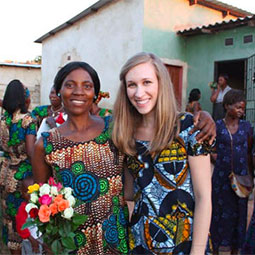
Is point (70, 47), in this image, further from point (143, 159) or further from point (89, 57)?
point (143, 159)

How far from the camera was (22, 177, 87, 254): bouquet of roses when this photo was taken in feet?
6.02

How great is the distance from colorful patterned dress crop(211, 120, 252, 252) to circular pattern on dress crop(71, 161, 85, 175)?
2708mm

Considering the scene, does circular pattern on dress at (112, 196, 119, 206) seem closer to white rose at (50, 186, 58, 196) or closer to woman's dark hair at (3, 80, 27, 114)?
white rose at (50, 186, 58, 196)

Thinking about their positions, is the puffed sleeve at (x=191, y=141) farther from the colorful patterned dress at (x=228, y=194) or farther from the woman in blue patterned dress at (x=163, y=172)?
the colorful patterned dress at (x=228, y=194)

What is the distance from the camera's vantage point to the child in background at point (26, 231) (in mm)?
2713

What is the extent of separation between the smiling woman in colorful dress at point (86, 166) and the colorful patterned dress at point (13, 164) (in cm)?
173

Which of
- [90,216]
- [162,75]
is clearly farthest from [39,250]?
[162,75]

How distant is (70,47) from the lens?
1425cm

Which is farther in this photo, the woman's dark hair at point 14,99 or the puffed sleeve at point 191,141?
the woman's dark hair at point 14,99

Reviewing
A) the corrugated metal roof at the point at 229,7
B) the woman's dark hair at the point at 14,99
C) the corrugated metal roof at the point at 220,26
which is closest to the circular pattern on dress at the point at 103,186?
the woman's dark hair at the point at 14,99

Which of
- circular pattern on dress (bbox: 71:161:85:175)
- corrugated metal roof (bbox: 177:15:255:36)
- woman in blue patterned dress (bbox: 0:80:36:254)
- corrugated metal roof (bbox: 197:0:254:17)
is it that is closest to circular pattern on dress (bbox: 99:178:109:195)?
circular pattern on dress (bbox: 71:161:85:175)

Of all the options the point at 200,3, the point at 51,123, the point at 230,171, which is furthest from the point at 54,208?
the point at 200,3

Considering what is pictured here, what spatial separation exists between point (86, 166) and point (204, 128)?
70 cm

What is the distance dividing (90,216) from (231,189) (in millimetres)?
2801
